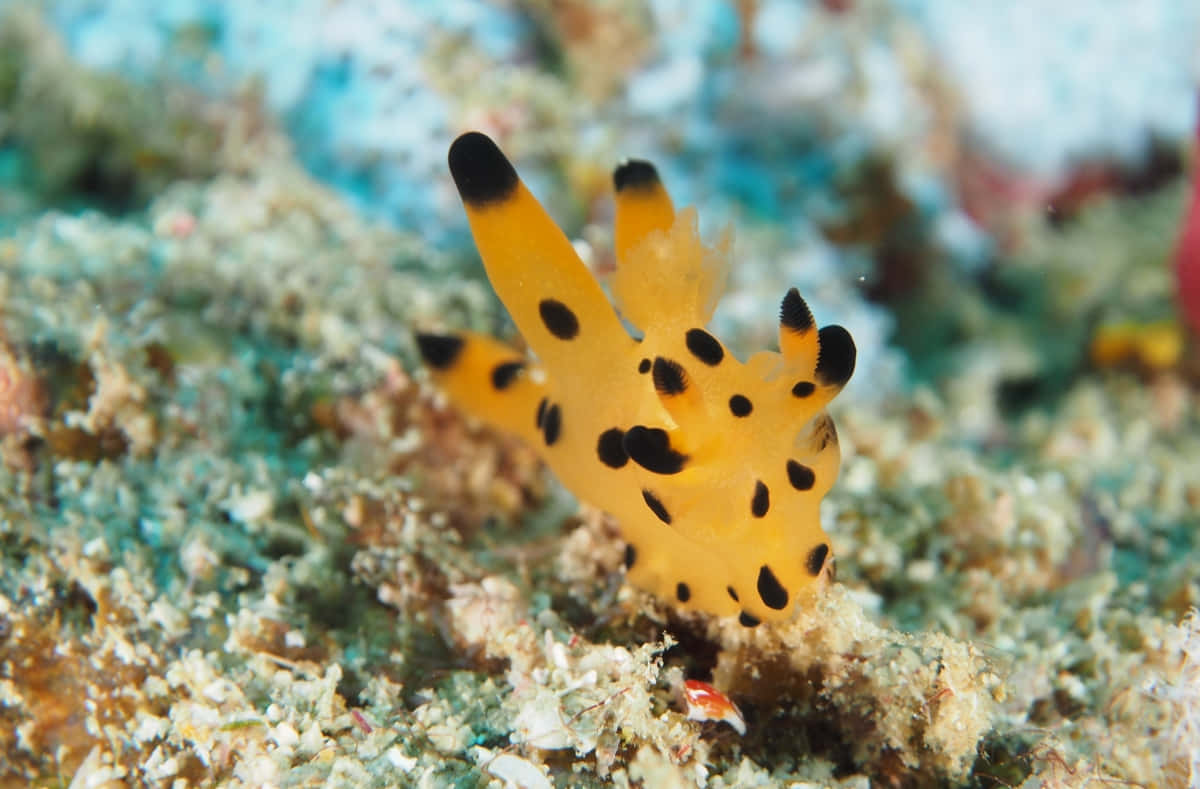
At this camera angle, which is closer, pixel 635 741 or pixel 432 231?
pixel 635 741

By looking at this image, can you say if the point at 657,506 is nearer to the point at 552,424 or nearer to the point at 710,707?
the point at 710,707

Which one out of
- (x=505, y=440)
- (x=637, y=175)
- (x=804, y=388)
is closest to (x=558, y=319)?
(x=637, y=175)

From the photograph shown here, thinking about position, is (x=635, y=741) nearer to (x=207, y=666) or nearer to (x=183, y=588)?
(x=207, y=666)

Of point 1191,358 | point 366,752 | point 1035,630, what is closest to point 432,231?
point 366,752

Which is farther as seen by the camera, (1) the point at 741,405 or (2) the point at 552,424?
(2) the point at 552,424

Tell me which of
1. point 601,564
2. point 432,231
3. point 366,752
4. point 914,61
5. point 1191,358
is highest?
point 914,61

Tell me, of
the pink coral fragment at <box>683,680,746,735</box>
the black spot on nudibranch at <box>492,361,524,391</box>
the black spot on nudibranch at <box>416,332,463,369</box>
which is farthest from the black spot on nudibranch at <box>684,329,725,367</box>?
the black spot on nudibranch at <box>416,332,463,369</box>

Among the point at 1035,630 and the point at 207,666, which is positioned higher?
the point at 1035,630
